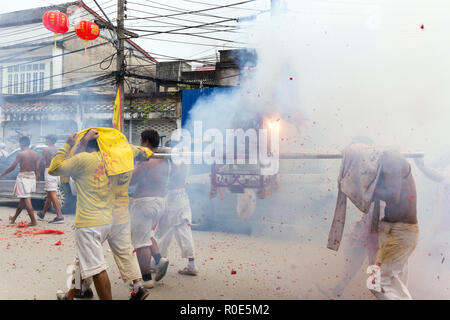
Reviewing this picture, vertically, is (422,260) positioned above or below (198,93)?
below

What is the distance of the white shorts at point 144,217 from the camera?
3619 mm

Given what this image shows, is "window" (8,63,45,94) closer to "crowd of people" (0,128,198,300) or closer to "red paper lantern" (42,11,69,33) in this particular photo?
"red paper lantern" (42,11,69,33)

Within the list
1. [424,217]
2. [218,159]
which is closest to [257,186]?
[218,159]

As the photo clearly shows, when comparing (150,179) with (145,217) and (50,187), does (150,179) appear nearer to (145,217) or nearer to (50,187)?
(145,217)

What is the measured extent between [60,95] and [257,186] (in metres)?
14.2

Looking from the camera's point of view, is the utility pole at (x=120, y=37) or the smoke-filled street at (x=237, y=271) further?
the utility pole at (x=120, y=37)

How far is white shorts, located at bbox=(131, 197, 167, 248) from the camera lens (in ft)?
11.9

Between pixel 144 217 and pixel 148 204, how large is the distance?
15cm

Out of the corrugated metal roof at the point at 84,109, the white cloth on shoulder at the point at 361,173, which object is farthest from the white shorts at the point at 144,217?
the corrugated metal roof at the point at 84,109

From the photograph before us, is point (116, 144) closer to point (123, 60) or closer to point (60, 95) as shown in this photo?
point (123, 60)

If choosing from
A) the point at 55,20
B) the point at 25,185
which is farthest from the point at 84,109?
the point at 25,185

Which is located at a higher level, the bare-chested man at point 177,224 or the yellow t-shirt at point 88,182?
the yellow t-shirt at point 88,182

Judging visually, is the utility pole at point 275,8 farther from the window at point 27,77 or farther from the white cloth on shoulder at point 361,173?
the window at point 27,77

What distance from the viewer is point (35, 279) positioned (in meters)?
3.85
